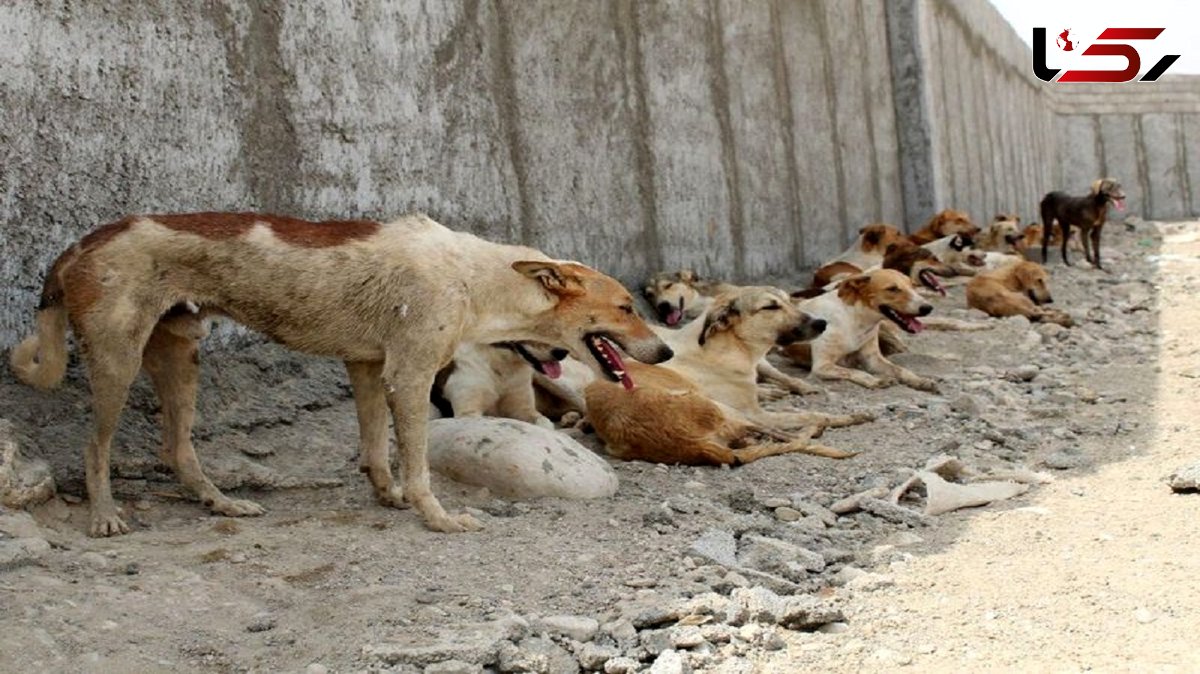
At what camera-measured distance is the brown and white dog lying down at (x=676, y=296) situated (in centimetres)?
873

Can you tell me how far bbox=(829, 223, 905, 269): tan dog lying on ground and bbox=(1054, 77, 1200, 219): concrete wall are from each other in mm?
17348

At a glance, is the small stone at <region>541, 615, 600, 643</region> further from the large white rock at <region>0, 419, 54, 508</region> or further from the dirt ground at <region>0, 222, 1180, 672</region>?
the large white rock at <region>0, 419, 54, 508</region>

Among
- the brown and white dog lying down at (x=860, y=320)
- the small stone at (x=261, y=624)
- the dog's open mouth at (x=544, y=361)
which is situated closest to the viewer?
the small stone at (x=261, y=624)

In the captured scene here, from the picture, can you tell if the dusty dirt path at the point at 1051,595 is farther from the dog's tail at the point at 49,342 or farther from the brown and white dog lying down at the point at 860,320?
the brown and white dog lying down at the point at 860,320

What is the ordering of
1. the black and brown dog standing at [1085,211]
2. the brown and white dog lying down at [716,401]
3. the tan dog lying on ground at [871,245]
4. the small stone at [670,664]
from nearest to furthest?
the small stone at [670,664] < the brown and white dog lying down at [716,401] < the tan dog lying on ground at [871,245] < the black and brown dog standing at [1085,211]

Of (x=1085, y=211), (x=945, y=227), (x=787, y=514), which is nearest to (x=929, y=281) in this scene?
(x=945, y=227)

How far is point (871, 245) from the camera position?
11.6m

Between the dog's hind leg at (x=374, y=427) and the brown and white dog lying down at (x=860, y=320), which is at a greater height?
the dog's hind leg at (x=374, y=427)

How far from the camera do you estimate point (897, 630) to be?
3471 millimetres

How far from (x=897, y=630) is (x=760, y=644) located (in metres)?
0.38

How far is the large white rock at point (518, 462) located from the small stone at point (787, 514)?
679 mm

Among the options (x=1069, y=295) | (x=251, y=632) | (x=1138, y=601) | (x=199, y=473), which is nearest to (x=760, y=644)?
(x=1138, y=601)

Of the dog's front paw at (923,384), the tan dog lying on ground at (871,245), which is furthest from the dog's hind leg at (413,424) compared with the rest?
the tan dog lying on ground at (871,245)

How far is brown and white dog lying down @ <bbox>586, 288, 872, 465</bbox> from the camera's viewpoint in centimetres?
575
